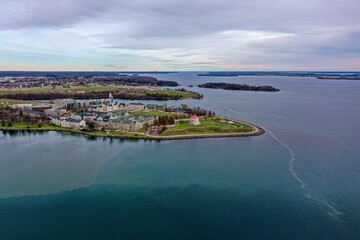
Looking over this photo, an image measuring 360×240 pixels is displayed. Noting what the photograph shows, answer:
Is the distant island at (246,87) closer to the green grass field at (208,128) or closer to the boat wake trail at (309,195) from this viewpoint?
the green grass field at (208,128)

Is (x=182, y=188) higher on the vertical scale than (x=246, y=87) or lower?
lower

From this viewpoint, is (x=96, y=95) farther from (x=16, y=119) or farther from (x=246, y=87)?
(x=246, y=87)

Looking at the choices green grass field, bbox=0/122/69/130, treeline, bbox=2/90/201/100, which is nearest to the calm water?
green grass field, bbox=0/122/69/130

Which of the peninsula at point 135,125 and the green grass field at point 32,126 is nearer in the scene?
the peninsula at point 135,125

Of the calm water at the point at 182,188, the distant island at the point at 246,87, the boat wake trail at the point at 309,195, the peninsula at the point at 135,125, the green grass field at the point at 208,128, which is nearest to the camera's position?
the calm water at the point at 182,188

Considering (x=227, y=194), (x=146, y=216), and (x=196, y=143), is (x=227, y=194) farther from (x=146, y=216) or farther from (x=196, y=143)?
(x=196, y=143)

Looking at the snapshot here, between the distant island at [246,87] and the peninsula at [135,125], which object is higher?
the distant island at [246,87]

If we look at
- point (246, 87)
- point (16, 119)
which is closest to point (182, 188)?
point (16, 119)

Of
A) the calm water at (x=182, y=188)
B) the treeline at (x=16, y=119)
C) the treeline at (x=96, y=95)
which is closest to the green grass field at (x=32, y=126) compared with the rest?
the treeline at (x=16, y=119)

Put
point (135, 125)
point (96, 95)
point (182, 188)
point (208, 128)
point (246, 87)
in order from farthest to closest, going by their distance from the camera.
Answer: point (246, 87) → point (96, 95) → point (135, 125) → point (208, 128) → point (182, 188)

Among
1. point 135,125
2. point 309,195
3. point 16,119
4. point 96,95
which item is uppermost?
point 96,95
